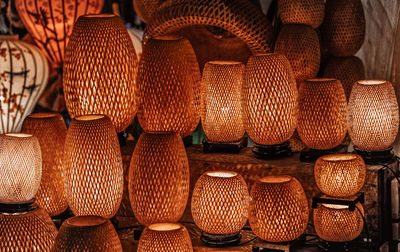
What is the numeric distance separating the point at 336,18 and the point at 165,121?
52 centimetres

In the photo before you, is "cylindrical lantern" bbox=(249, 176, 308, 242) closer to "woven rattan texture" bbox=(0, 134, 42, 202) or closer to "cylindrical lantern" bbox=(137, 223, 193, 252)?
"cylindrical lantern" bbox=(137, 223, 193, 252)

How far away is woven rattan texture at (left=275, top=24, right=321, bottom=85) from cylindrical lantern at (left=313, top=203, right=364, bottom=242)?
39 cm

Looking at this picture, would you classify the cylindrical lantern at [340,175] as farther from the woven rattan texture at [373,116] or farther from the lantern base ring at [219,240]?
the lantern base ring at [219,240]

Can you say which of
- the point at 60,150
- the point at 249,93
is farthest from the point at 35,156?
the point at 249,93

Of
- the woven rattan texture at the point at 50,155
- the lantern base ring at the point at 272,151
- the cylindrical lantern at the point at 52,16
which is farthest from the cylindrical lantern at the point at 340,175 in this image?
the cylindrical lantern at the point at 52,16

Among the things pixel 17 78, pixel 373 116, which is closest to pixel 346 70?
pixel 373 116

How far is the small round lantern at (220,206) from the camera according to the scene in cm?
166

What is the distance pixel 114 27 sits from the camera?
1831mm

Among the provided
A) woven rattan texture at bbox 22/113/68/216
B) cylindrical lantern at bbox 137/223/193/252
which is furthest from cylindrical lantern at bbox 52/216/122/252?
woven rattan texture at bbox 22/113/68/216

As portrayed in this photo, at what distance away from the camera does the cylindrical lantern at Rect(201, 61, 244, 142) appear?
1822mm

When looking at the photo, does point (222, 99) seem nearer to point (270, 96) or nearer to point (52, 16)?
point (270, 96)

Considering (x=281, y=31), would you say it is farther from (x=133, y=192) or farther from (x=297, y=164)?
(x=133, y=192)

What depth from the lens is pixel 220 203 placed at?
5.48 ft

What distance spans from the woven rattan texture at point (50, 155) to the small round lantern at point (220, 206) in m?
0.34
